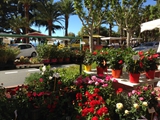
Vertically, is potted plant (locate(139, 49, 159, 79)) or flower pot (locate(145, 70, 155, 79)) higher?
potted plant (locate(139, 49, 159, 79))

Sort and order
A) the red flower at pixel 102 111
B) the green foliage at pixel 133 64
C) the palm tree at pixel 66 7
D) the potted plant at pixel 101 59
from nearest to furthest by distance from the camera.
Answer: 1. the red flower at pixel 102 111
2. the green foliage at pixel 133 64
3. the potted plant at pixel 101 59
4. the palm tree at pixel 66 7

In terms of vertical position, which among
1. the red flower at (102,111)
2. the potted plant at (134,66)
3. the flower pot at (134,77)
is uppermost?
the potted plant at (134,66)

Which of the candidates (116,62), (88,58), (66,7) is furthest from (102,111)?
(66,7)

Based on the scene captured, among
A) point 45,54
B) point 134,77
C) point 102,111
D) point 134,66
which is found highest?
point 45,54

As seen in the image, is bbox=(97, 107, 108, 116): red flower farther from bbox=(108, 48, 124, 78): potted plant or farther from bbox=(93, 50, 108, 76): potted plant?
bbox=(93, 50, 108, 76): potted plant

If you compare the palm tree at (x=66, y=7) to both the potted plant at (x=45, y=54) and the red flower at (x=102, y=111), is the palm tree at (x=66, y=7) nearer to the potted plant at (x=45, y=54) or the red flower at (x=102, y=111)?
the potted plant at (x=45, y=54)

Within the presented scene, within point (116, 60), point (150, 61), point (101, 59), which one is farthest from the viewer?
point (101, 59)

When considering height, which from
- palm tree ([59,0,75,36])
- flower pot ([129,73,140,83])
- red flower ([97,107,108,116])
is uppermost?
palm tree ([59,0,75,36])

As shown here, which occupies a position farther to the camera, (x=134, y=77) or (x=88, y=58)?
(x=88, y=58)

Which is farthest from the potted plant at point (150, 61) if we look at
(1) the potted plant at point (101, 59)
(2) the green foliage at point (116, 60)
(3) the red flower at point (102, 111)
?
(3) the red flower at point (102, 111)

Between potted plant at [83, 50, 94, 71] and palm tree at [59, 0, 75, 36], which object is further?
palm tree at [59, 0, 75, 36]

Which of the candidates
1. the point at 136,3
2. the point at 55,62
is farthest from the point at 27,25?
the point at 55,62

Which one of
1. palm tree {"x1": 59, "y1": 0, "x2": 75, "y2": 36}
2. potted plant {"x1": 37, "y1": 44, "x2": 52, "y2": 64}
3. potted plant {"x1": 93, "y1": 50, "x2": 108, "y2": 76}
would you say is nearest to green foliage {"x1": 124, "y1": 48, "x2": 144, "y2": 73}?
potted plant {"x1": 93, "y1": 50, "x2": 108, "y2": 76}

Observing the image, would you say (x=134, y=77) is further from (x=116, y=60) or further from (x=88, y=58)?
(x=88, y=58)
